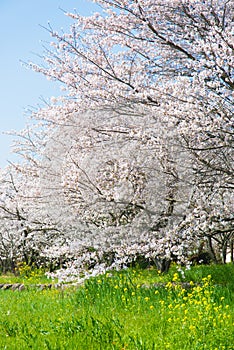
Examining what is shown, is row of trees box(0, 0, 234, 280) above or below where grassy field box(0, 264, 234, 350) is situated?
above

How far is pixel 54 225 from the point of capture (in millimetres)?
11523

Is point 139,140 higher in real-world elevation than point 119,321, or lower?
higher

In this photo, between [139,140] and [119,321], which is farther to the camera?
[139,140]

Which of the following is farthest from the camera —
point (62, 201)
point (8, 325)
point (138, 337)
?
point (62, 201)

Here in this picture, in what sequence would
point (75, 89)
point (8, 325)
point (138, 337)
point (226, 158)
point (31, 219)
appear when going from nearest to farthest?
point (138, 337)
point (8, 325)
point (226, 158)
point (75, 89)
point (31, 219)

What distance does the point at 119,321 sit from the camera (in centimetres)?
489

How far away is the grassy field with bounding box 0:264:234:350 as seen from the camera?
407 centimetres

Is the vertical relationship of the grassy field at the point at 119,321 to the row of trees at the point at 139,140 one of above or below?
below

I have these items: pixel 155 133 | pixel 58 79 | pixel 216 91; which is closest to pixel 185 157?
pixel 155 133

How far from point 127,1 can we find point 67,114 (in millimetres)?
2104

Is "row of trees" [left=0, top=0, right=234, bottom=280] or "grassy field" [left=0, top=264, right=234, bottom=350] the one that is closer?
"grassy field" [left=0, top=264, right=234, bottom=350]

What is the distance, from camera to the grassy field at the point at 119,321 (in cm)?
407

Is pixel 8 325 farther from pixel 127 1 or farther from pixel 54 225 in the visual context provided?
pixel 54 225

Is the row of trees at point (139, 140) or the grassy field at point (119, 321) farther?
the row of trees at point (139, 140)
